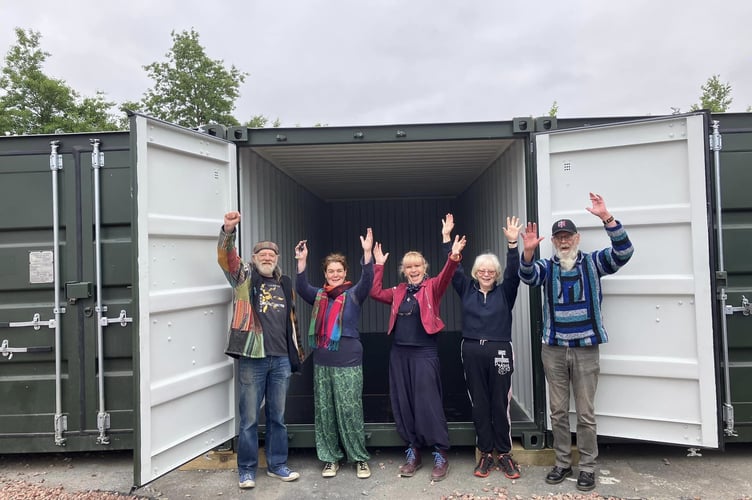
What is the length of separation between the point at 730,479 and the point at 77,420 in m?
4.97

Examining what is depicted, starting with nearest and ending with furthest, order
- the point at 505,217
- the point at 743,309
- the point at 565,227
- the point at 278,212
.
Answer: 1. the point at 565,227
2. the point at 743,309
3. the point at 505,217
4. the point at 278,212

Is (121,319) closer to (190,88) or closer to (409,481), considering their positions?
(409,481)

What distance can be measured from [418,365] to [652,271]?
1770mm

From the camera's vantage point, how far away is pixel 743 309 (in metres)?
3.50

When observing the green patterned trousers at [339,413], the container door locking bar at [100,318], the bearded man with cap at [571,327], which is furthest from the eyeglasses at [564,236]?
the container door locking bar at [100,318]

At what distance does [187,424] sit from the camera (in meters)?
3.11

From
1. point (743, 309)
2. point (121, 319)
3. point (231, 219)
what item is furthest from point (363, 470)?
point (743, 309)

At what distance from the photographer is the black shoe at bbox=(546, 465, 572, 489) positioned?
10.7 feet

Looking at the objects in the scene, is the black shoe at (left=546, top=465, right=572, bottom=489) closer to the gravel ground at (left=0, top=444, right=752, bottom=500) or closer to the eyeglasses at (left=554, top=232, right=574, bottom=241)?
the gravel ground at (left=0, top=444, right=752, bottom=500)

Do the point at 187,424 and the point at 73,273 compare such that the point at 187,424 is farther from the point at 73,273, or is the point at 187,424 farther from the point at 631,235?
the point at 631,235

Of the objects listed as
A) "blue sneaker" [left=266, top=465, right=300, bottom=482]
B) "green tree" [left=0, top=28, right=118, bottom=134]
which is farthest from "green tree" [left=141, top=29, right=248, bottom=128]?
"blue sneaker" [left=266, top=465, right=300, bottom=482]

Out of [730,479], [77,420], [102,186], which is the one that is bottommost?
[730,479]

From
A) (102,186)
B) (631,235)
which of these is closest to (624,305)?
(631,235)

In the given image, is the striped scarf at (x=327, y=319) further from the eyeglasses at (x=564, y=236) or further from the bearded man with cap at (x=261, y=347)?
the eyeglasses at (x=564, y=236)
